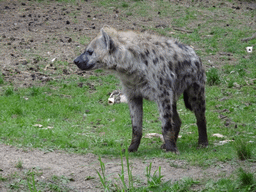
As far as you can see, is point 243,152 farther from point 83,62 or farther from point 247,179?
point 83,62

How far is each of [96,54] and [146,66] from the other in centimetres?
63

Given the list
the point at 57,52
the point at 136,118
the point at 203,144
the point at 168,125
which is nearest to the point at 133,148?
the point at 136,118

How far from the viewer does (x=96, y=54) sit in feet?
16.2

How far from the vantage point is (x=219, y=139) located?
19.3 ft

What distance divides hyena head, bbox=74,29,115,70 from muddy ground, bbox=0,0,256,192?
1126 millimetres

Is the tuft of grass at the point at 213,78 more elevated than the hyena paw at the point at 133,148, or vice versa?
the tuft of grass at the point at 213,78

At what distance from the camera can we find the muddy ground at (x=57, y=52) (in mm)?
4207

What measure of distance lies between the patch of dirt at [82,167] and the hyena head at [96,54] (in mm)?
1126

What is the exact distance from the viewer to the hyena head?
4.90 m

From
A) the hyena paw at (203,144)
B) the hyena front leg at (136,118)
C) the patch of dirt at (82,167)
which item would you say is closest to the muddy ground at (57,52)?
the patch of dirt at (82,167)

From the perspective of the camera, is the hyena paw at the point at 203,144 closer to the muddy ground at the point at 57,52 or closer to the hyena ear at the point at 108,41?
the muddy ground at the point at 57,52

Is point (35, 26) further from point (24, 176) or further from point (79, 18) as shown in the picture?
point (24, 176)

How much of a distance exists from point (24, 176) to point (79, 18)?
27.5 feet

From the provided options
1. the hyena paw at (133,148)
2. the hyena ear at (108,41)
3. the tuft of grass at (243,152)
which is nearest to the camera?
the tuft of grass at (243,152)
